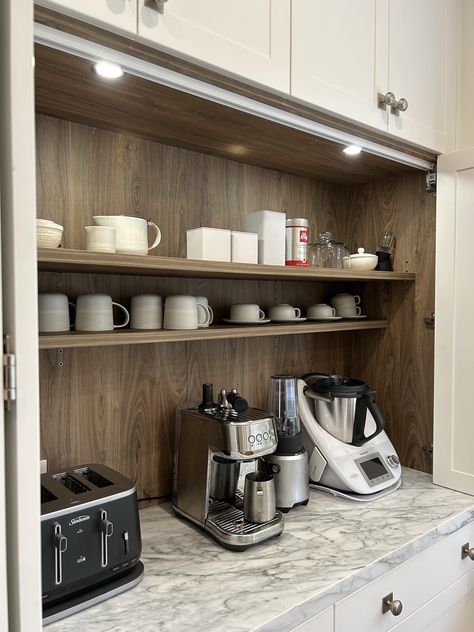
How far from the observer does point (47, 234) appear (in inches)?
40.6

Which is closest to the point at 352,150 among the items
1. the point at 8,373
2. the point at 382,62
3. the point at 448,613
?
the point at 382,62

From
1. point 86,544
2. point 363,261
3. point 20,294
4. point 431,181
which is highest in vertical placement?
point 431,181

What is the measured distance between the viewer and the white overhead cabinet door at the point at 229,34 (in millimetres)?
956

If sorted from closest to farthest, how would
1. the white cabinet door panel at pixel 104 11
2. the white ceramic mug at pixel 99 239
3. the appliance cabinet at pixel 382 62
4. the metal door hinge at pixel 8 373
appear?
1. the metal door hinge at pixel 8 373
2. the white cabinet door panel at pixel 104 11
3. the white ceramic mug at pixel 99 239
4. the appliance cabinet at pixel 382 62

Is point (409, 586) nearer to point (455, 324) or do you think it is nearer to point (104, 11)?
point (455, 324)

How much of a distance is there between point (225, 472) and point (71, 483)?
42cm

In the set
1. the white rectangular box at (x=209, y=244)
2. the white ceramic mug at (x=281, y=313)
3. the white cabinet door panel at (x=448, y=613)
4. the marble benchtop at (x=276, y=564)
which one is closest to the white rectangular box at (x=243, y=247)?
the white rectangular box at (x=209, y=244)

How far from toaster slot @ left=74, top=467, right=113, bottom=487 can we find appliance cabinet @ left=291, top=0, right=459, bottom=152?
39.3 inches

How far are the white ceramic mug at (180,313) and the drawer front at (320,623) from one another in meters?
0.70

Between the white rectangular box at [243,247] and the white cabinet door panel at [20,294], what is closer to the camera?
the white cabinet door panel at [20,294]

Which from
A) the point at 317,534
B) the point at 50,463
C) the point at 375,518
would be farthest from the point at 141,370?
the point at 375,518

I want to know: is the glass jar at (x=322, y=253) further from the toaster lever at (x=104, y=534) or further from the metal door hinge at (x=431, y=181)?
the toaster lever at (x=104, y=534)

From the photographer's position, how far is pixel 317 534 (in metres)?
1.30

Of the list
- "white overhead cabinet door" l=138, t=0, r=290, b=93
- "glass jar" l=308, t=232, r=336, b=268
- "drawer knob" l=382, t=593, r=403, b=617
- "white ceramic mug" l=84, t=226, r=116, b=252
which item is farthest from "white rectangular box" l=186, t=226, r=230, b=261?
"drawer knob" l=382, t=593, r=403, b=617
